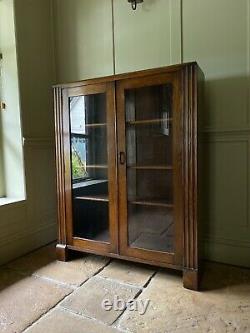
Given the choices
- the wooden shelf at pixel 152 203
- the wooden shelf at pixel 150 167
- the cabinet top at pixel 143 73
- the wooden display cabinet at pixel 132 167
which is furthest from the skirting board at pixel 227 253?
the cabinet top at pixel 143 73

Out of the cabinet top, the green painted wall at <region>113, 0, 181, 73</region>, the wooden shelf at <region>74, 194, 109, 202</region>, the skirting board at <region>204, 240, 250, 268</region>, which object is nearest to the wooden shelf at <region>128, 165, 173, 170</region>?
the wooden shelf at <region>74, 194, 109, 202</region>

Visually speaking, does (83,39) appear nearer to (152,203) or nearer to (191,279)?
(152,203)

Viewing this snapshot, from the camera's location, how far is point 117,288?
1855mm

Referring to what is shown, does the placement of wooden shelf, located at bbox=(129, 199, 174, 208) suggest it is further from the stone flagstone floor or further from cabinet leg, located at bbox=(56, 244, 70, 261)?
cabinet leg, located at bbox=(56, 244, 70, 261)

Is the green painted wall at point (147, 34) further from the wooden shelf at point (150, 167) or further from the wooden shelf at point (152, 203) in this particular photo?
the wooden shelf at point (152, 203)

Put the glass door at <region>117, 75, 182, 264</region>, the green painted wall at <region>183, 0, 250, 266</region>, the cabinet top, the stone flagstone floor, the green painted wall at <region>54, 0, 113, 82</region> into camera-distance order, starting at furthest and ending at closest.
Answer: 1. the green painted wall at <region>54, 0, 113, 82</region>
2. the green painted wall at <region>183, 0, 250, 266</region>
3. the glass door at <region>117, 75, 182, 264</region>
4. the cabinet top
5. the stone flagstone floor

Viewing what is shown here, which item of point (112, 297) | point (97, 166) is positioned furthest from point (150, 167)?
point (112, 297)

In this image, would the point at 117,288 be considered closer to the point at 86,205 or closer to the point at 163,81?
the point at 86,205

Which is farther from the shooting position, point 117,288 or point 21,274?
point 21,274

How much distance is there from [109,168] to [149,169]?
1.04 feet

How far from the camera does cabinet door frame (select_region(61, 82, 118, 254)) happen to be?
2055mm

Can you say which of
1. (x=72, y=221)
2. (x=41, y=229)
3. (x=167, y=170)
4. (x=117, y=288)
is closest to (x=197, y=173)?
(x=167, y=170)

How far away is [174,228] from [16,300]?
116 cm

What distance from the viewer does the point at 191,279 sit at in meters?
1.83
